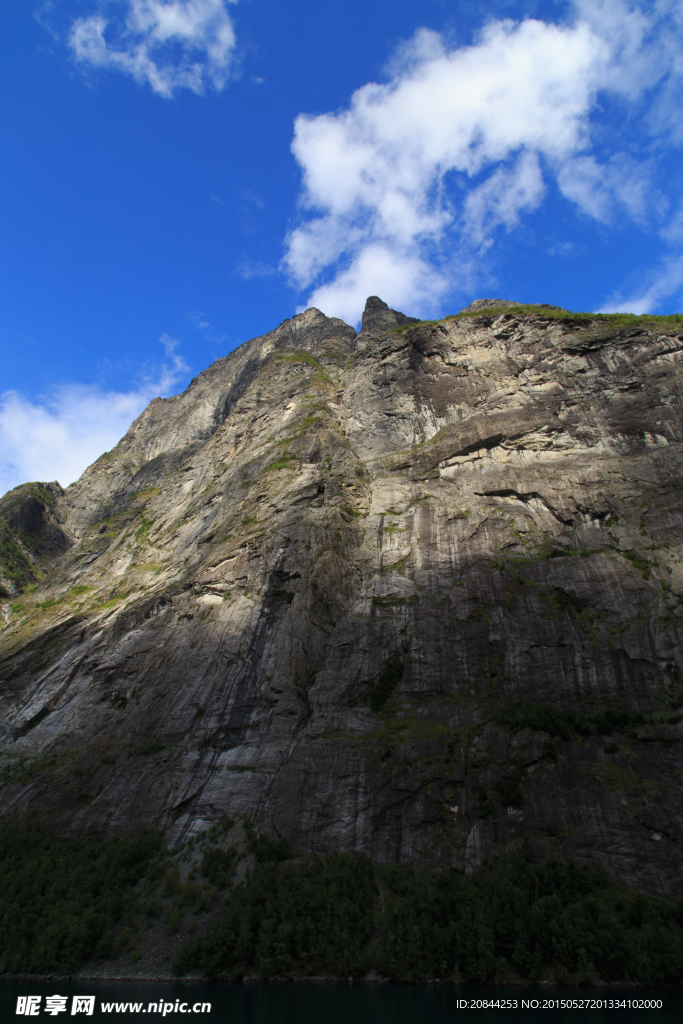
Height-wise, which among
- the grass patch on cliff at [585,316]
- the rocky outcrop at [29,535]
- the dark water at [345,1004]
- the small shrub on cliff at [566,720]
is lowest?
the dark water at [345,1004]

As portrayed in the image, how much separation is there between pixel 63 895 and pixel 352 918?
1354 cm

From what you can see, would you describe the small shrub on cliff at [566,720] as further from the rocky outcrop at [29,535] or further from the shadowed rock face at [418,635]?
the rocky outcrop at [29,535]

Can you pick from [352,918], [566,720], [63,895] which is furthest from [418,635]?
[63,895]

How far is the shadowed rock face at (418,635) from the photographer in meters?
24.0

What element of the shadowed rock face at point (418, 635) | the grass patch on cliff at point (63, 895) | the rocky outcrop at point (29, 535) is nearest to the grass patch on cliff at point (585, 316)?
the shadowed rock face at point (418, 635)

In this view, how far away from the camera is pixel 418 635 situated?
31844 millimetres

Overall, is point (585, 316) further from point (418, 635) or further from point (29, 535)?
point (29, 535)

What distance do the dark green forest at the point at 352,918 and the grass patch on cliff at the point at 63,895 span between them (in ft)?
0.18

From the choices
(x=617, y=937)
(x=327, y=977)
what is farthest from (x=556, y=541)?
(x=327, y=977)

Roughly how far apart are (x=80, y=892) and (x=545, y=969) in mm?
19841

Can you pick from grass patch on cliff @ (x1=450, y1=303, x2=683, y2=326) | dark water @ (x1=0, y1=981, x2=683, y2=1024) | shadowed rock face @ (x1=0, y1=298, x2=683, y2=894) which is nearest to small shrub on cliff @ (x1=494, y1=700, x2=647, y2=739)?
shadowed rock face @ (x1=0, y1=298, x2=683, y2=894)

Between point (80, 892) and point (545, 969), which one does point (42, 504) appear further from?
point (545, 969)

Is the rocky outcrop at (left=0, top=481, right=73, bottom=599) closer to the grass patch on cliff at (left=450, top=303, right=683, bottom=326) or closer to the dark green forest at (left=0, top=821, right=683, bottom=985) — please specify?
the dark green forest at (left=0, top=821, right=683, bottom=985)

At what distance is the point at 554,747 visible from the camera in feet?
78.6
